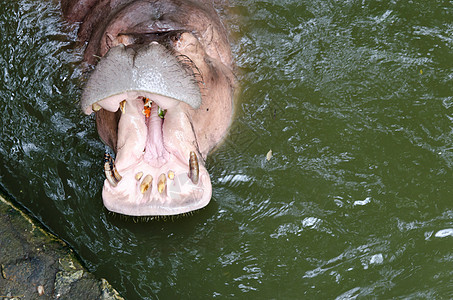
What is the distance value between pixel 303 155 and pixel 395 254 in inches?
42.2

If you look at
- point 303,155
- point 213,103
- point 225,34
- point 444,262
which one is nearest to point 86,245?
point 213,103

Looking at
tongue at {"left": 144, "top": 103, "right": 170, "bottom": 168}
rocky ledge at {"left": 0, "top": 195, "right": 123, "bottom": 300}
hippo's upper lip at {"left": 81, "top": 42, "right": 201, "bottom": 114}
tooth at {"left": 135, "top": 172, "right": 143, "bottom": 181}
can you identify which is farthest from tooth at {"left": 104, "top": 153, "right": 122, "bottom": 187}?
rocky ledge at {"left": 0, "top": 195, "right": 123, "bottom": 300}

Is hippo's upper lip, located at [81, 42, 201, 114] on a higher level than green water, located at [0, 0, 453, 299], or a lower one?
higher

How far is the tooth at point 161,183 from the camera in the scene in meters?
3.88

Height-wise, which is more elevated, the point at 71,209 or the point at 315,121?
the point at 315,121

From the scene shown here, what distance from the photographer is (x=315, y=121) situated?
4.93 metres

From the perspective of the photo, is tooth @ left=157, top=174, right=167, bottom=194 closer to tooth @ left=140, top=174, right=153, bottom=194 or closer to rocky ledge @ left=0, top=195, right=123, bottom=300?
tooth @ left=140, top=174, right=153, bottom=194

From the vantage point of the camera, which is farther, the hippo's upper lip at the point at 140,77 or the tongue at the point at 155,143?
the tongue at the point at 155,143

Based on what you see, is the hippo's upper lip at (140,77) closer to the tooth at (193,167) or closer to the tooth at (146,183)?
the tooth at (193,167)

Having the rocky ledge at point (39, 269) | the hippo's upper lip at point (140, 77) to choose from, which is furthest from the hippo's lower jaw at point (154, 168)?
the rocky ledge at point (39, 269)

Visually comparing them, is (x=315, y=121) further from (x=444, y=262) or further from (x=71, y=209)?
(x=71, y=209)

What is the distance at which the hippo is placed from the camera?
12.1ft

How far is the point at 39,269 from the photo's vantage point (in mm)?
3994

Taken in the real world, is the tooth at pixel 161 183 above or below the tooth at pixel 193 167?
below
